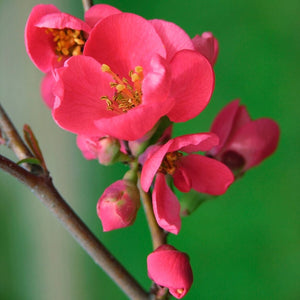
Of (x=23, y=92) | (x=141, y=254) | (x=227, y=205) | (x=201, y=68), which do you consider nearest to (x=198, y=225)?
(x=227, y=205)

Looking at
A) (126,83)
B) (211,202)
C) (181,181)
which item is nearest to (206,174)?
(181,181)

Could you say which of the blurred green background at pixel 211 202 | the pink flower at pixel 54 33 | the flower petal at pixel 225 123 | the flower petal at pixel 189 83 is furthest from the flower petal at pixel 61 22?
the blurred green background at pixel 211 202

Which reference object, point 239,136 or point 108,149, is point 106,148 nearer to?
point 108,149

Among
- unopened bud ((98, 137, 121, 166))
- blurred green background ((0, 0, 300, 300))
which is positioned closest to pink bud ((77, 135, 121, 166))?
unopened bud ((98, 137, 121, 166))

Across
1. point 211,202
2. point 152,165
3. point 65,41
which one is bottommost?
point 211,202

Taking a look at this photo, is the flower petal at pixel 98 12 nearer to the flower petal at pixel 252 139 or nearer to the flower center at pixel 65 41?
the flower center at pixel 65 41

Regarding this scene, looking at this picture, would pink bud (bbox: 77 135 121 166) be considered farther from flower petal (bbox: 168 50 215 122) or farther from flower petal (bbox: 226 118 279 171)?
flower petal (bbox: 226 118 279 171)
